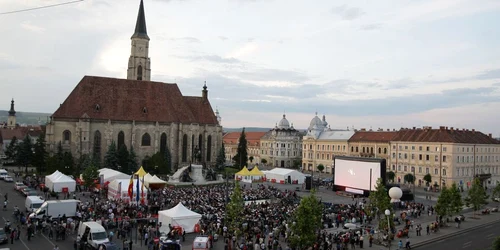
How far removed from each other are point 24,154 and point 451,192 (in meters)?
52.0

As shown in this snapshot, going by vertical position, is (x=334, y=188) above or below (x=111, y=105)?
below

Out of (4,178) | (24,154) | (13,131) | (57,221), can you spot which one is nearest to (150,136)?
(24,154)

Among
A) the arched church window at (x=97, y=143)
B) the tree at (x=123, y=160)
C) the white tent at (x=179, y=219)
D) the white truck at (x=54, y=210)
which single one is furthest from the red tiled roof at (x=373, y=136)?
the white truck at (x=54, y=210)

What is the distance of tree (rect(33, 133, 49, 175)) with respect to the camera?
5434cm

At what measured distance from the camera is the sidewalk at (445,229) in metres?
25.4

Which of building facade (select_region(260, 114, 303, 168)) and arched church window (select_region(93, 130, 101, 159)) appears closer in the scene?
arched church window (select_region(93, 130, 101, 159))

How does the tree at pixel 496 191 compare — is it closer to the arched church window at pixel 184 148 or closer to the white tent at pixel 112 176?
the white tent at pixel 112 176

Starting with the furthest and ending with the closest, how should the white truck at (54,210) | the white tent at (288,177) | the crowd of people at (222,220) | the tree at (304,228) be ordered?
the white tent at (288,177) < the white truck at (54,210) < the crowd of people at (222,220) < the tree at (304,228)

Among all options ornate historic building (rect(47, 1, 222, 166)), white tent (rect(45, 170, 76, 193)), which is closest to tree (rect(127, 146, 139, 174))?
ornate historic building (rect(47, 1, 222, 166))

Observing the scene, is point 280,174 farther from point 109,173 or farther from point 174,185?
point 109,173

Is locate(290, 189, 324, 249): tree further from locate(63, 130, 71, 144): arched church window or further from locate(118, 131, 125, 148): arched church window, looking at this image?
locate(63, 130, 71, 144): arched church window

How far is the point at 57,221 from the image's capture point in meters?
25.6

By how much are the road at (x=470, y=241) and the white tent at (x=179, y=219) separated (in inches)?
525

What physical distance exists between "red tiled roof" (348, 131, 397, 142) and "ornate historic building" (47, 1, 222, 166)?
23.8 metres
